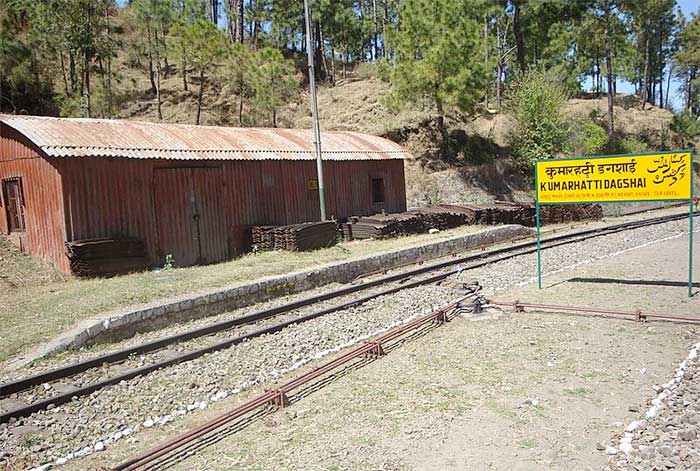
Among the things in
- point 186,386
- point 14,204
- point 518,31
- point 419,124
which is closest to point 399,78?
point 419,124

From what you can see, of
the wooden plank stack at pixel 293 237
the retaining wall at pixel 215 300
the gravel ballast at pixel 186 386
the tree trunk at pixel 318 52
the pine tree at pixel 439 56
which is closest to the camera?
the gravel ballast at pixel 186 386

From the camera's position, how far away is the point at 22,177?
15664mm

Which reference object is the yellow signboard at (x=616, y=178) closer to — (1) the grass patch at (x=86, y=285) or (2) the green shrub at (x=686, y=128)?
(1) the grass patch at (x=86, y=285)

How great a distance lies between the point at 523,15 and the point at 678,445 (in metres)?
45.7

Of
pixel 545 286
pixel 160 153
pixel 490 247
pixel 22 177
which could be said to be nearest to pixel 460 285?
pixel 545 286

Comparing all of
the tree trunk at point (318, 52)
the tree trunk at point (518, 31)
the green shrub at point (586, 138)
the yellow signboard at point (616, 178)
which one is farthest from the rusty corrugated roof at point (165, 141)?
the tree trunk at point (318, 52)

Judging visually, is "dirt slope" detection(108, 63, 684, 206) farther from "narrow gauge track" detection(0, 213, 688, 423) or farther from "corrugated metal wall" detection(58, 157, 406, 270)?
"narrow gauge track" detection(0, 213, 688, 423)

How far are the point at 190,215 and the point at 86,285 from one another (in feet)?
14.3

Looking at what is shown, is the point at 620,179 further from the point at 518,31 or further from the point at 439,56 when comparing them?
the point at 518,31

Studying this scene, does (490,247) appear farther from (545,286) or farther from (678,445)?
(678,445)

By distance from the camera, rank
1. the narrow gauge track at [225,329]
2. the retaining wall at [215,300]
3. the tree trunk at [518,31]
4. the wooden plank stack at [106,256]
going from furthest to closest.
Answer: the tree trunk at [518,31], the wooden plank stack at [106,256], the retaining wall at [215,300], the narrow gauge track at [225,329]

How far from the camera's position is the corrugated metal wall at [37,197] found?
14.4 metres

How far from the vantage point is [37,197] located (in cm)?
1513

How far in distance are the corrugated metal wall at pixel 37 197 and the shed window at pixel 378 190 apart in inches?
536
